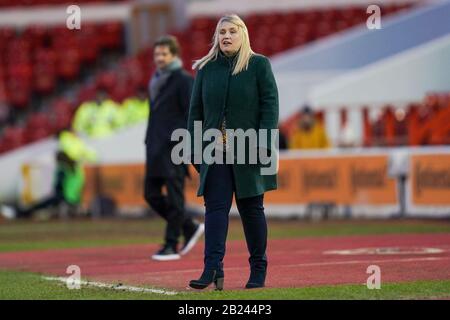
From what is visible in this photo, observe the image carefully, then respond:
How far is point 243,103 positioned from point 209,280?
1360mm

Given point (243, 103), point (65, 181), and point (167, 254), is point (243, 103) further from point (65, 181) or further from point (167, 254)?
point (65, 181)

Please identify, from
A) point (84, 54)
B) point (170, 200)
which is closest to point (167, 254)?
point (170, 200)

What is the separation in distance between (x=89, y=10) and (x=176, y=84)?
90.8ft

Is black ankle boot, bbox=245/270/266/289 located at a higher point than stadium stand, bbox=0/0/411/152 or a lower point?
lower

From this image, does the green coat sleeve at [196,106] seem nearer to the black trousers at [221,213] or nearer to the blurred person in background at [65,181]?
the black trousers at [221,213]

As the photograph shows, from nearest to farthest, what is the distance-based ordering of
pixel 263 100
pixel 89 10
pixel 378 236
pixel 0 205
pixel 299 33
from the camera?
1. pixel 263 100
2. pixel 378 236
3. pixel 0 205
4. pixel 299 33
5. pixel 89 10

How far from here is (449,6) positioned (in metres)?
29.2

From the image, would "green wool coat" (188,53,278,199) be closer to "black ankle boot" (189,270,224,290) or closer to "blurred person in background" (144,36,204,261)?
"black ankle boot" (189,270,224,290)

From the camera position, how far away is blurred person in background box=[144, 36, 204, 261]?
44.1ft

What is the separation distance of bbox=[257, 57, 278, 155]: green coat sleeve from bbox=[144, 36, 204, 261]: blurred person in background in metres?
3.77

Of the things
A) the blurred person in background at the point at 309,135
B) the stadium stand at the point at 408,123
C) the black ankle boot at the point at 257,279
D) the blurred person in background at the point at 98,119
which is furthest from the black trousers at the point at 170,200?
the blurred person in background at the point at 98,119

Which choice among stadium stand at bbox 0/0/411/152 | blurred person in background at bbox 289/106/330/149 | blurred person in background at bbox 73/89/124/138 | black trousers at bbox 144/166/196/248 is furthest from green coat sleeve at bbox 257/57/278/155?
stadium stand at bbox 0/0/411/152
